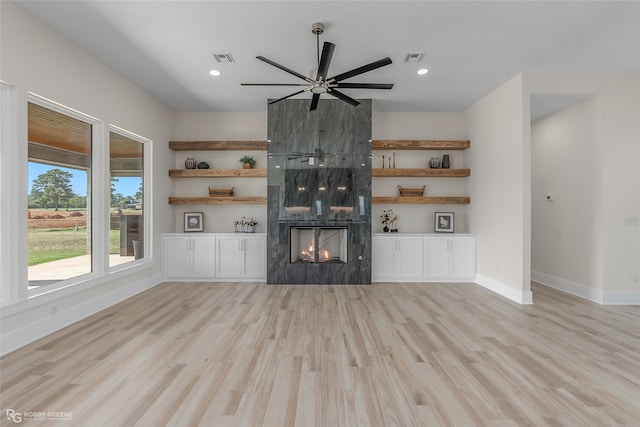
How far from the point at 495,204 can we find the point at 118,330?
17.2 ft

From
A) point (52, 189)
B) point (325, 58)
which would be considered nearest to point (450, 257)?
point (325, 58)

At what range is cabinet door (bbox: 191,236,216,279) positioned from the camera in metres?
5.22

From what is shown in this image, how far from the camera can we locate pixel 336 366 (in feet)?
7.66

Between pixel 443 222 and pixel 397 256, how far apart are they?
118 centimetres

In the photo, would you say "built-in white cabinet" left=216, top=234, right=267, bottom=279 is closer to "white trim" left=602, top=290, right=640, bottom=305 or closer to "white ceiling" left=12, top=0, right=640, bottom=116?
"white ceiling" left=12, top=0, right=640, bottom=116

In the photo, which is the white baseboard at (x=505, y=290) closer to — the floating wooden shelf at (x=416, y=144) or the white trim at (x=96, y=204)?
the floating wooden shelf at (x=416, y=144)

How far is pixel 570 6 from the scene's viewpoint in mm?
2658

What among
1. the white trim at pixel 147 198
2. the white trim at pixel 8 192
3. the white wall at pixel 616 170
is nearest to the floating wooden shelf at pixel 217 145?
the white trim at pixel 147 198

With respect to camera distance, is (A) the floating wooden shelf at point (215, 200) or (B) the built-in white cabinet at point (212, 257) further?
(A) the floating wooden shelf at point (215, 200)

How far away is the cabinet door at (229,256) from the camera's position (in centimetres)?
522

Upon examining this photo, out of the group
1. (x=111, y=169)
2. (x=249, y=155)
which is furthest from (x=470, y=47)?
(x=111, y=169)

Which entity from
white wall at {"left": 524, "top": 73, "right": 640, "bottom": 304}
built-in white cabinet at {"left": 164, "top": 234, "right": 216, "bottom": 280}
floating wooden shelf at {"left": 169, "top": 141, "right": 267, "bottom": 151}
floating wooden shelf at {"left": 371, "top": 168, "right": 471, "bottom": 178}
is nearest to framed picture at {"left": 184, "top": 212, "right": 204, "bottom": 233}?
built-in white cabinet at {"left": 164, "top": 234, "right": 216, "bottom": 280}

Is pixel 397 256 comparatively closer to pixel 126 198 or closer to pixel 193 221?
pixel 193 221

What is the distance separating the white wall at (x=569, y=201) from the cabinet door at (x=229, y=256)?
16.9 ft
